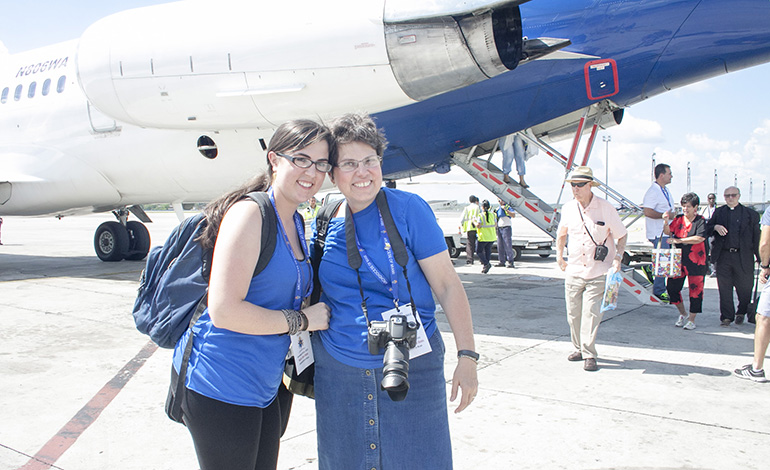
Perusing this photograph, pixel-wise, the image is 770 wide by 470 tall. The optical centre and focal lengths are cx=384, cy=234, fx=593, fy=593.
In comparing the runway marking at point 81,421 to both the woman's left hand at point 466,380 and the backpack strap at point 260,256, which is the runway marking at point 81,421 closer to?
the backpack strap at point 260,256

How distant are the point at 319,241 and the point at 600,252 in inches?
151

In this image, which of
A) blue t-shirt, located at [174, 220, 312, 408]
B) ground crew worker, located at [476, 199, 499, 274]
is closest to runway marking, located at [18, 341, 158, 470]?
blue t-shirt, located at [174, 220, 312, 408]

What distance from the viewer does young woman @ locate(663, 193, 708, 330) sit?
6.95 m

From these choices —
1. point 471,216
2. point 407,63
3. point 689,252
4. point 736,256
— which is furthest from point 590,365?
point 471,216

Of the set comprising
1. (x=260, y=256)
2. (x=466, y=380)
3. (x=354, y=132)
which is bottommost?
(x=466, y=380)

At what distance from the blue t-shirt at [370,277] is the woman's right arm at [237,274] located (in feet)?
0.94

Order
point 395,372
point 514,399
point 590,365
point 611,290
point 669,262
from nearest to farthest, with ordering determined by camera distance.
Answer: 1. point 395,372
2. point 514,399
3. point 590,365
4. point 611,290
5. point 669,262

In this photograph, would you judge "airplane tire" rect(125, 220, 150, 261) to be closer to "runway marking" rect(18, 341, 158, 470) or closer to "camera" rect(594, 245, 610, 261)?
"runway marking" rect(18, 341, 158, 470)

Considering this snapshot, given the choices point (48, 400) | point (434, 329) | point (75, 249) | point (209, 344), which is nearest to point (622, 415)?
point (434, 329)

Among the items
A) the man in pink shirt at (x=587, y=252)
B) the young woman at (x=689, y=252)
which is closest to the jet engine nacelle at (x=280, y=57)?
the man in pink shirt at (x=587, y=252)

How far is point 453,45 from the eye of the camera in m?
5.91

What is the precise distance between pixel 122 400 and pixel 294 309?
2949 millimetres

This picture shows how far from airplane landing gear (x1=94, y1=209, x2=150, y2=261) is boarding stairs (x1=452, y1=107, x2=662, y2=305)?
9278 mm

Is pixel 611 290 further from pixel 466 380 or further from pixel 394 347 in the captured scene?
pixel 394 347
